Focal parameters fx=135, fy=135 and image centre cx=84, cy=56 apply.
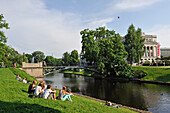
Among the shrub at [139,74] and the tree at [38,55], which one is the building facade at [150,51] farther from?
the tree at [38,55]

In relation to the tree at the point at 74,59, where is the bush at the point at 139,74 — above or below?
below

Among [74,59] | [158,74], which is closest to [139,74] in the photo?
[158,74]

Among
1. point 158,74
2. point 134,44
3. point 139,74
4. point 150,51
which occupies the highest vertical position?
point 134,44

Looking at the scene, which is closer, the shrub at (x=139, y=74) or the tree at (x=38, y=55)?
the shrub at (x=139, y=74)

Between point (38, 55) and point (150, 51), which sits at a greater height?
point (150, 51)

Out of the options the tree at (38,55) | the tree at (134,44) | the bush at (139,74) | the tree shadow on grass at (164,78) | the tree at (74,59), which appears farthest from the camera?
the tree at (38,55)

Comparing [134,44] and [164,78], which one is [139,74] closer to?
[164,78]

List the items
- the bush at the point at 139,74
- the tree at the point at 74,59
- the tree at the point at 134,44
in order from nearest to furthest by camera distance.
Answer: the bush at the point at 139,74 → the tree at the point at 134,44 → the tree at the point at 74,59

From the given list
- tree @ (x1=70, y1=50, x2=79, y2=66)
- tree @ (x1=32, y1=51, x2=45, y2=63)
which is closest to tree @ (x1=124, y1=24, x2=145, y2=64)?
tree @ (x1=70, y1=50, x2=79, y2=66)

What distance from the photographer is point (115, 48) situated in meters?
55.9

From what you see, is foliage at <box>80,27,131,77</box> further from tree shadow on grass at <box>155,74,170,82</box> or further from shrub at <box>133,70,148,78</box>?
tree shadow on grass at <box>155,74,170,82</box>

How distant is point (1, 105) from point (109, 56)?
48.5 m

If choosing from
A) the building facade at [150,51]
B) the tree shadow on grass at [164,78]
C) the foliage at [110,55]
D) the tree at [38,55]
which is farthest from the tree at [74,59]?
the tree shadow on grass at [164,78]

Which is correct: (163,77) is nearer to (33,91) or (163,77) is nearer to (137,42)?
(137,42)
